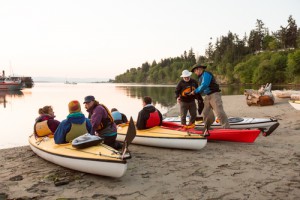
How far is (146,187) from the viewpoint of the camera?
16.9 feet

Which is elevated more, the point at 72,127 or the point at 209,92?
the point at 209,92

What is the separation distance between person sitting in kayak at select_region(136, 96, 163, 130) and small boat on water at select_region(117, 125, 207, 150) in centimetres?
16

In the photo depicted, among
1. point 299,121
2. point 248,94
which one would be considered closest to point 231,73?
point 248,94

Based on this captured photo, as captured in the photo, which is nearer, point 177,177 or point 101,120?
point 177,177

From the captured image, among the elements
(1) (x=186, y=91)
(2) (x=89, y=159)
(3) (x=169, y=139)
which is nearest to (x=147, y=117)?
(3) (x=169, y=139)

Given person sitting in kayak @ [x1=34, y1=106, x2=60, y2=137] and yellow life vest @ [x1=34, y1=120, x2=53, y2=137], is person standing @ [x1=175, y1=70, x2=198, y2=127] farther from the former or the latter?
yellow life vest @ [x1=34, y1=120, x2=53, y2=137]

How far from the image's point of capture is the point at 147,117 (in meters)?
8.33

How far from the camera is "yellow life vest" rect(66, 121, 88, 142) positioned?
21.4 feet

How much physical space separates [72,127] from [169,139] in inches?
114

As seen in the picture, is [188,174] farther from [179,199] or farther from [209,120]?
[209,120]

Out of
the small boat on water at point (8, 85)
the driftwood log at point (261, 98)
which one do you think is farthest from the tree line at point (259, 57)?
the small boat on water at point (8, 85)

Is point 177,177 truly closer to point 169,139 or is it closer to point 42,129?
point 169,139

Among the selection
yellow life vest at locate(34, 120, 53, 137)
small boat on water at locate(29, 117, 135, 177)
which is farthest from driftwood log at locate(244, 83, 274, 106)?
small boat on water at locate(29, 117, 135, 177)

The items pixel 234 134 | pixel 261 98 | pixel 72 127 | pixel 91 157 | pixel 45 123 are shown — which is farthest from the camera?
pixel 261 98
